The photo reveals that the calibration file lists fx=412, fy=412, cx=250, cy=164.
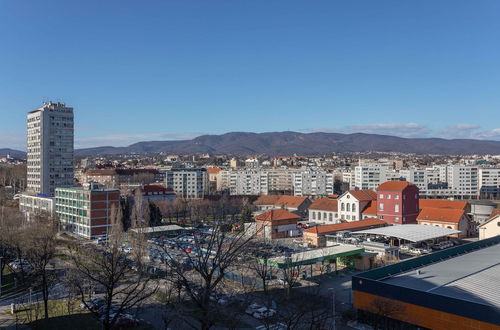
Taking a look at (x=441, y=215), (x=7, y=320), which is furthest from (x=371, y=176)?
(x=7, y=320)

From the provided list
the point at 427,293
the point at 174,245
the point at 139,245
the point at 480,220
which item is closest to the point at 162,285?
the point at 139,245

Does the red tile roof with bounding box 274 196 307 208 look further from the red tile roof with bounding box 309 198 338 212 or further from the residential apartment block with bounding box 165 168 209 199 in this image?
the residential apartment block with bounding box 165 168 209 199

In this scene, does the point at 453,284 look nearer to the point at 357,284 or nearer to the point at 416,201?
the point at 357,284

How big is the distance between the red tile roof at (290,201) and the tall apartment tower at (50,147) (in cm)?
1961

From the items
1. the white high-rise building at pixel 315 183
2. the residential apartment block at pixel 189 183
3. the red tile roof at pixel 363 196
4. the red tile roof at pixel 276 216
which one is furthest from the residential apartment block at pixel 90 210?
the white high-rise building at pixel 315 183

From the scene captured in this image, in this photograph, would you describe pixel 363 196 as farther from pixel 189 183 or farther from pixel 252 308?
pixel 189 183

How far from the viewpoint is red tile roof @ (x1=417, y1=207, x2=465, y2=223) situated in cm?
2592

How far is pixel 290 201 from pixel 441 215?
1448 centimetres

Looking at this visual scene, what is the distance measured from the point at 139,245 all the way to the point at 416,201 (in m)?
19.1

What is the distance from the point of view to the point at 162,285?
1631 centimetres

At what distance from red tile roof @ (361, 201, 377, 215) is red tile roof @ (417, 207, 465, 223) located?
9.62ft

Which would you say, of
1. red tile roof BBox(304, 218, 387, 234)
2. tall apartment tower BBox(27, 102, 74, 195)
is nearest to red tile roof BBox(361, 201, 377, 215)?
red tile roof BBox(304, 218, 387, 234)

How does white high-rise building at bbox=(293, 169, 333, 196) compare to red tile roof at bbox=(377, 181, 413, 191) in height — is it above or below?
below

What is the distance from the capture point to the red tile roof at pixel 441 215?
1021 inches
